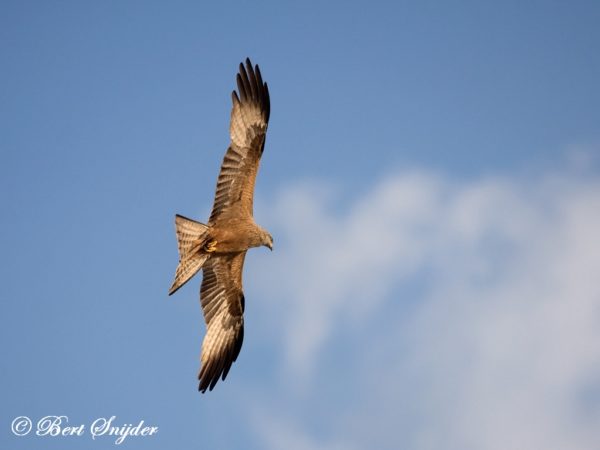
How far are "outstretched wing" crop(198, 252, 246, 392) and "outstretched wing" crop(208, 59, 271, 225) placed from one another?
104 cm

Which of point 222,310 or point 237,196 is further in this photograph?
point 222,310

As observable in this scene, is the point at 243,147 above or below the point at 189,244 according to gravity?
above

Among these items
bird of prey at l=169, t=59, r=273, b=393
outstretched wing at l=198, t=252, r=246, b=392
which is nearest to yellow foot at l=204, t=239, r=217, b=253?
bird of prey at l=169, t=59, r=273, b=393

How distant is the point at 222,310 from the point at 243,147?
278 centimetres

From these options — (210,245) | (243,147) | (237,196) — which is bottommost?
(210,245)

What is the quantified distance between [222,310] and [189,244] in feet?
5.39

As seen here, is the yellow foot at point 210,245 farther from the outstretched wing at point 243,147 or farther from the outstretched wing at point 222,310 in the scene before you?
the outstretched wing at point 222,310

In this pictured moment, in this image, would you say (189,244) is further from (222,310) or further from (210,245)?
(222,310)

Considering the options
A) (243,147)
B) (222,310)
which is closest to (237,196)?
(243,147)

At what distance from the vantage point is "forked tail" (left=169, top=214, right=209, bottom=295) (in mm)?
12523

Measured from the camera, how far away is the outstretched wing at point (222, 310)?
13578 mm

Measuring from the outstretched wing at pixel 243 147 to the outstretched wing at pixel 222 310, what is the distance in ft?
3.42

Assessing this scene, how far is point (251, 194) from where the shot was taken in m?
12.8

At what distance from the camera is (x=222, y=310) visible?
13.9 m
